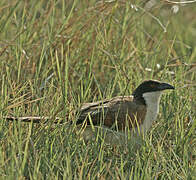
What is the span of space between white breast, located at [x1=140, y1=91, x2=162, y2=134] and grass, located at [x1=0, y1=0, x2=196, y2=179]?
0.23 feet

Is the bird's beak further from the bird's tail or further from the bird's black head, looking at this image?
the bird's tail

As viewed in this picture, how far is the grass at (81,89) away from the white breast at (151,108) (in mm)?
69

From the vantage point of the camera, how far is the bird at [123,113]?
3929 mm

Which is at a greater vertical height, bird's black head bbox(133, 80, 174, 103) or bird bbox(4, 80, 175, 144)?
bird's black head bbox(133, 80, 174, 103)

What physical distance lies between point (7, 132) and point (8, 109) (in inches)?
9.2

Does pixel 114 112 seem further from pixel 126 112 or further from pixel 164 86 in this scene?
pixel 164 86

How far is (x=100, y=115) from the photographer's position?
400 centimetres

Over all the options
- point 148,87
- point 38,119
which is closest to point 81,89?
point 38,119

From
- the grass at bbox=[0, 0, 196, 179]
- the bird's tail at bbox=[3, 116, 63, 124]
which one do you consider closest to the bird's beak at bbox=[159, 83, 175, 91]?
the grass at bbox=[0, 0, 196, 179]

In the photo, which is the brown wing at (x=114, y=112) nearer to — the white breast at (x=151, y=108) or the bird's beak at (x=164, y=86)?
the white breast at (x=151, y=108)

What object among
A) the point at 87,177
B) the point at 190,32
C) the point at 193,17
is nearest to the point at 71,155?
the point at 87,177

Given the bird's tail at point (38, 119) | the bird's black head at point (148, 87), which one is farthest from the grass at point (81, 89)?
the bird's black head at point (148, 87)

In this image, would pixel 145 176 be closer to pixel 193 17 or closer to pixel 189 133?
pixel 189 133

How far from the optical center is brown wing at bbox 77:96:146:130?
3994mm
